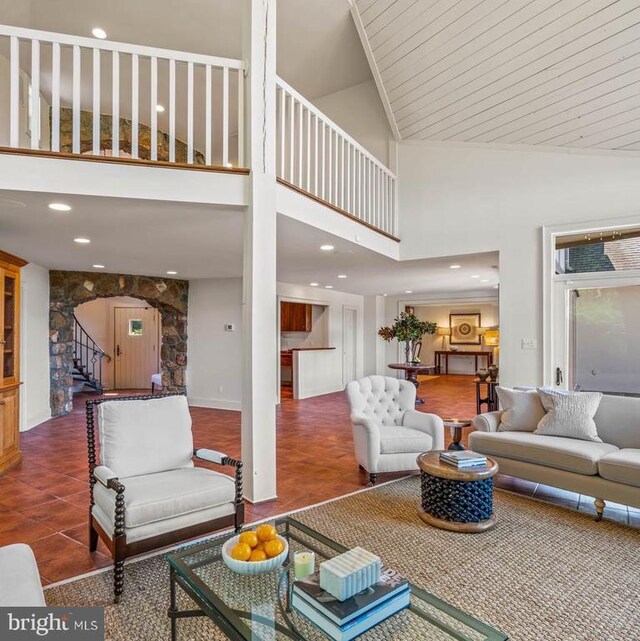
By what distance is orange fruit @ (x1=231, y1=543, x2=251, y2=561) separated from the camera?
167 centimetres

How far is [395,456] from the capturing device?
376 centimetres

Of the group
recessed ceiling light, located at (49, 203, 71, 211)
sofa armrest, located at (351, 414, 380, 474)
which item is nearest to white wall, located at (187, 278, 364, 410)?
sofa armrest, located at (351, 414, 380, 474)

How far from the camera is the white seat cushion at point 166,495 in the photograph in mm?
2215

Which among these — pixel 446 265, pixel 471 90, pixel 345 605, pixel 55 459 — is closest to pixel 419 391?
pixel 446 265

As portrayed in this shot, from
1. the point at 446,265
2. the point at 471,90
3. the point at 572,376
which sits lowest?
the point at 572,376

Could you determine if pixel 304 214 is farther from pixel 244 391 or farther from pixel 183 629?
pixel 183 629

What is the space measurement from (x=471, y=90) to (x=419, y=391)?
658 centimetres

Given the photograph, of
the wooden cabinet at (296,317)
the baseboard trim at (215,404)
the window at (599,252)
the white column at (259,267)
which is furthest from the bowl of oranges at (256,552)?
the wooden cabinet at (296,317)

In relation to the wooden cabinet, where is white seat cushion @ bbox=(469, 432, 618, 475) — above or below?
below

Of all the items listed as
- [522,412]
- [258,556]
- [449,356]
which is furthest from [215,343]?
[449,356]

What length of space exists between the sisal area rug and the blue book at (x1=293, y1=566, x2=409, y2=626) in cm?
71

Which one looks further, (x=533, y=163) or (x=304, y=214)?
(x=533, y=163)

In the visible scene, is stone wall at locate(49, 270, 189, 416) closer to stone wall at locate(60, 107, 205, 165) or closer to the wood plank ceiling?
stone wall at locate(60, 107, 205, 165)

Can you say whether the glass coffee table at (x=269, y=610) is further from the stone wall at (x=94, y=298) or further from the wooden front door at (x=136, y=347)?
the wooden front door at (x=136, y=347)
